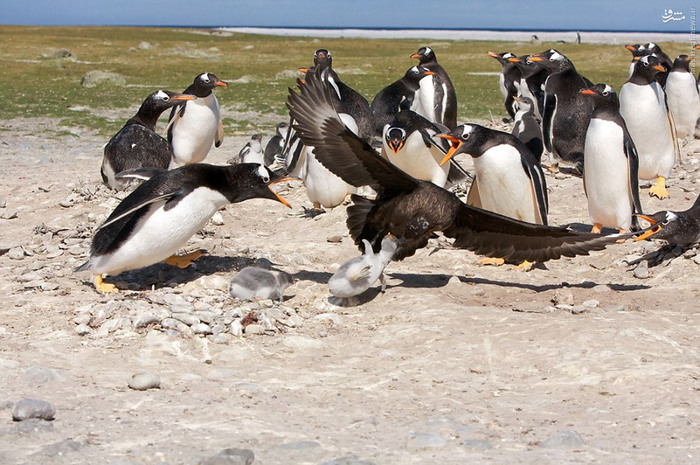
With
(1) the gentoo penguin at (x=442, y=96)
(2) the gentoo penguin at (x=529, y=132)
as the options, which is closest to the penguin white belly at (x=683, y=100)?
(2) the gentoo penguin at (x=529, y=132)

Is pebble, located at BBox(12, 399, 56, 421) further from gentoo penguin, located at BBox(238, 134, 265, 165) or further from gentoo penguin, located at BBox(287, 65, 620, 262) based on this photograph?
gentoo penguin, located at BBox(238, 134, 265, 165)

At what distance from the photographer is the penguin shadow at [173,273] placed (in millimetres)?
6102

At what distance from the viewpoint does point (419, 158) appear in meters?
8.66

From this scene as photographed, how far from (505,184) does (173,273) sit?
9.08ft

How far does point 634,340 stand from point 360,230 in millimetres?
2104

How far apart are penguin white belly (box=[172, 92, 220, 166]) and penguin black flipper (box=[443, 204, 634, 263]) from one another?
4.34 meters

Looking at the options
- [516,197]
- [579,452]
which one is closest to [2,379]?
[579,452]

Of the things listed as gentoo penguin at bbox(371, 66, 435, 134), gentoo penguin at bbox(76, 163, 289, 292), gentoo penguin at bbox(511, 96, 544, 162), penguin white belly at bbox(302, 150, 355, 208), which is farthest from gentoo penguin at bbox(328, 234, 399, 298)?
gentoo penguin at bbox(371, 66, 435, 134)

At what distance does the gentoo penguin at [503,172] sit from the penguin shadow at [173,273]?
188cm

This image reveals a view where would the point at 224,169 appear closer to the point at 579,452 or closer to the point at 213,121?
the point at 579,452

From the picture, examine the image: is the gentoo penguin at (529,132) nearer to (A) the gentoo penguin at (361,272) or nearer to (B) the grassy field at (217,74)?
(A) the gentoo penguin at (361,272)

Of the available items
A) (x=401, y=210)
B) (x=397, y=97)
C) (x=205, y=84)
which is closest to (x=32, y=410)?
(x=401, y=210)

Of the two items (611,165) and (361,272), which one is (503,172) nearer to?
(611,165)

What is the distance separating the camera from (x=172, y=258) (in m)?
6.37
